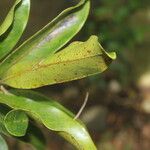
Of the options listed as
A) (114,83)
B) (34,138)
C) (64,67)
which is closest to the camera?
(64,67)

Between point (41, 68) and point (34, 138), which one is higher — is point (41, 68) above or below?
above

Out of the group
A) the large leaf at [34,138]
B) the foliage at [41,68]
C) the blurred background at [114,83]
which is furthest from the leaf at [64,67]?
the blurred background at [114,83]

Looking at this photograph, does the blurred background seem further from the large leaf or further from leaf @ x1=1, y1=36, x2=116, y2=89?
leaf @ x1=1, y1=36, x2=116, y2=89

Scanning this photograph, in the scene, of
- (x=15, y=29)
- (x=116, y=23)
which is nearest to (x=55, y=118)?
(x=15, y=29)

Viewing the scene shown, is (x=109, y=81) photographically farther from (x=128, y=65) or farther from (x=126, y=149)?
(x=126, y=149)

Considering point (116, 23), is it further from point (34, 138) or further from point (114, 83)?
point (34, 138)

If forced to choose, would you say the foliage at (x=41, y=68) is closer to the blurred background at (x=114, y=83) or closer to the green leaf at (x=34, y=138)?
the green leaf at (x=34, y=138)

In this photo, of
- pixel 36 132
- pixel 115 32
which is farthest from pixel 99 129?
pixel 36 132
